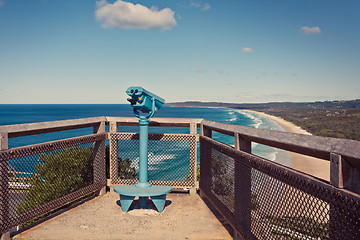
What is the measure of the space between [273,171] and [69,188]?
3.59 metres

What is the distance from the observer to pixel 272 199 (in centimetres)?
271

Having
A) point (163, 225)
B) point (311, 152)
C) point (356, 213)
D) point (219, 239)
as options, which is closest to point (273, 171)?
point (311, 152)

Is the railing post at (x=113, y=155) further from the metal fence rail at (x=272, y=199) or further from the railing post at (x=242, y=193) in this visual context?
the railing post at (x=242, y=193)

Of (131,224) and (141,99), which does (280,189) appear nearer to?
(131,224)

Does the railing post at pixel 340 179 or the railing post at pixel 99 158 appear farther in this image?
the railing post at pixel 99 158

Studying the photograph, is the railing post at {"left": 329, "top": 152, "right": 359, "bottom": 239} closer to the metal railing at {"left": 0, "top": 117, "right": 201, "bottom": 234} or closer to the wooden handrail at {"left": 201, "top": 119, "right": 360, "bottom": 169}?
the wooden handrail at {"left": 201, "top": 119, "right": 360, "bottom": 169}

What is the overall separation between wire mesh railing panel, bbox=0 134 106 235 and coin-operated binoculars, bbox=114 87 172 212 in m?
0.87

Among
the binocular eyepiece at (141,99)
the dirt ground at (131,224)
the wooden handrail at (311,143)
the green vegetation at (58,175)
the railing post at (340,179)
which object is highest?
the binocular eyepiece at (141,99)

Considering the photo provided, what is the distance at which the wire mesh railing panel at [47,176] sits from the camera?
3.74m

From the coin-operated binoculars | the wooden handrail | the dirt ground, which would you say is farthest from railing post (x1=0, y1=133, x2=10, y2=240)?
the wooden handrail

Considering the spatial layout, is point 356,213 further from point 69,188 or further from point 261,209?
point 69,188

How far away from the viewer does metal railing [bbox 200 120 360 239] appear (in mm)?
1876

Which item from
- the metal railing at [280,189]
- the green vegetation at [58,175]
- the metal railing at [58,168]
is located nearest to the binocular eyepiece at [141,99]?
the metal railing at [58,168]

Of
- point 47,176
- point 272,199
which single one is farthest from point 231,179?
point 47,176
